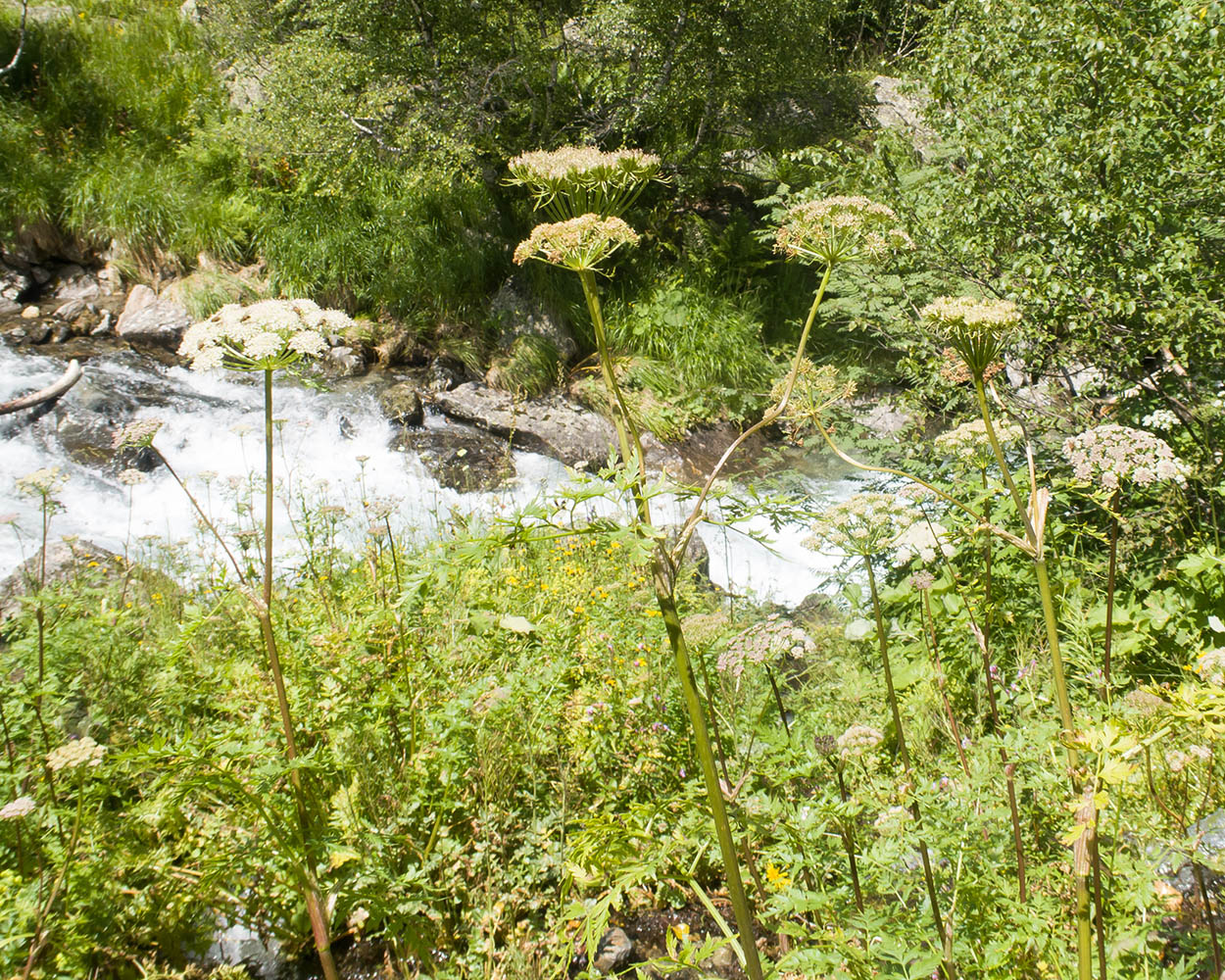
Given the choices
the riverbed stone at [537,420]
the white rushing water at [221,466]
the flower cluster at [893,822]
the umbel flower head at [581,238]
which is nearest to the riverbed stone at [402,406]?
the white rushing water at [221,466]

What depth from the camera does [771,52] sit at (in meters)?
9.16

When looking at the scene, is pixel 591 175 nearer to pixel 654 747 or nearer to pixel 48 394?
pixel 654 747

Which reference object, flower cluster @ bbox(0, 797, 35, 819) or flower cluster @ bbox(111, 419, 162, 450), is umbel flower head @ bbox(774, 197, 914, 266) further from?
flower cluster @ bbox(0, 797, 35, 819)

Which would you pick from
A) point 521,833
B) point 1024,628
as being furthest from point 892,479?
point 521,833

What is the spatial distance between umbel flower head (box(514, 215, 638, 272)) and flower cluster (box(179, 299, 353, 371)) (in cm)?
57

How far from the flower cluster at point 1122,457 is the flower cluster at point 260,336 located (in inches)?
70.7

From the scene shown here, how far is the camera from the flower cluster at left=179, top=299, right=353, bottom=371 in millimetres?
1783

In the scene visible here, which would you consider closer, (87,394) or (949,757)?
(949,757)

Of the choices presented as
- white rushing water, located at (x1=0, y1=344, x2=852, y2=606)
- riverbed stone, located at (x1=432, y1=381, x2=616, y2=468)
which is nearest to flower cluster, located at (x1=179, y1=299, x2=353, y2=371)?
white rushing water, located at (x1=0, y1=344, x2=852, y2=606)

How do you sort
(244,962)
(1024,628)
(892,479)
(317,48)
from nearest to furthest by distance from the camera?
(244,962)
(1024,628)
(892,479)
(317,48)

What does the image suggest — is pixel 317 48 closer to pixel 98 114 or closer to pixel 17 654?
pixel 98 114

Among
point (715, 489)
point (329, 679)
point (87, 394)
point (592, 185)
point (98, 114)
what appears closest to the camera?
point (715, 489)

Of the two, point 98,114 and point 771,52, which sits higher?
point 771,52

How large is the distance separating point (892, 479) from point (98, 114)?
41.1 ft
